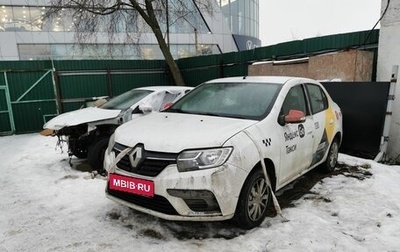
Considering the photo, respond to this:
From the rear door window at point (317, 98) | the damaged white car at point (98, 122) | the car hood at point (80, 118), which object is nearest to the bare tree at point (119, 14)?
the damaged white car at point (98, 122)

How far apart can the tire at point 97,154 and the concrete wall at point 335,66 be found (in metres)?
4.65

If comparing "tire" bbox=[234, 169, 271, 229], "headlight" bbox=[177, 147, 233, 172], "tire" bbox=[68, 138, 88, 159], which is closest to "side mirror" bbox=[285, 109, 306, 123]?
"tire" bbox=[234, 169, 271, 229]

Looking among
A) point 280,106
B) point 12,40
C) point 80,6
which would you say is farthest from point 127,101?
point 12,40

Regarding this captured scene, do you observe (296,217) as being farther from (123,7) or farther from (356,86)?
(123,7)

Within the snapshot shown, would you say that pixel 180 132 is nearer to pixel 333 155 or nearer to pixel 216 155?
pixel 216 155

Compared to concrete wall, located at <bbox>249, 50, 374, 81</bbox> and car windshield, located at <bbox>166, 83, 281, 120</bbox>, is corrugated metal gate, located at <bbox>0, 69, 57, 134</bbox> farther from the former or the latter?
car windshield, located at <bbox>166, 83, 281, 120</bbox>

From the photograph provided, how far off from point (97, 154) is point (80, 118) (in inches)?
27.3

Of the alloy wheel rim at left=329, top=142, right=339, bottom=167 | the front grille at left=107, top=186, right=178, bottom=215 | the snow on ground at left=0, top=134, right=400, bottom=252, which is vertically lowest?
the snow on ground at left=0, top=134, right=400, bottom=252

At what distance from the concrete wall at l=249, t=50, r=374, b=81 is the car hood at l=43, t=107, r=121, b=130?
14.1 feet

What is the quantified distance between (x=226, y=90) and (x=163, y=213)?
6.11ft

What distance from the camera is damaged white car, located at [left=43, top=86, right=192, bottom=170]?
5207 mm

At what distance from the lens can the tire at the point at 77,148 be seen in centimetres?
559

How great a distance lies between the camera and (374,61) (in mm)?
6379

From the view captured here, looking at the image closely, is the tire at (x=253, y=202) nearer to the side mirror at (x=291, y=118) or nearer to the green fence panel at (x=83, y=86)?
the side mirror at (x=291, y=118)
